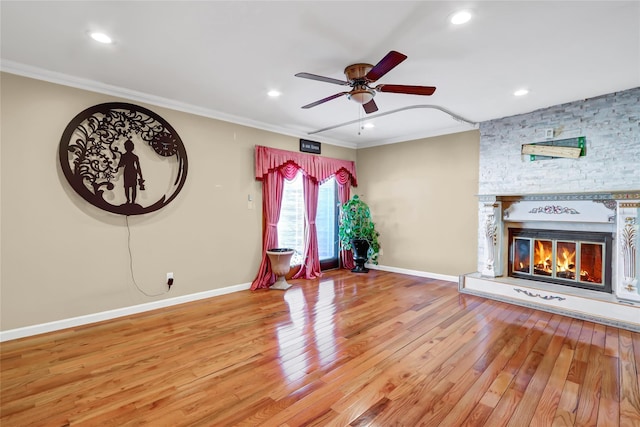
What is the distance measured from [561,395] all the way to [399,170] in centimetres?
432

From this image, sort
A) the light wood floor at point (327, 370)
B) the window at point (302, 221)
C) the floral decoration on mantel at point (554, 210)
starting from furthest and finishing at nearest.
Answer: the window at point (302, 221), the floral decoration on mantel at point (554, 210), the light wood floor at point (327, 370)

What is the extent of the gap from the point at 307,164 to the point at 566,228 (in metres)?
4.00

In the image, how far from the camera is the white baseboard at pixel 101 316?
293 cm

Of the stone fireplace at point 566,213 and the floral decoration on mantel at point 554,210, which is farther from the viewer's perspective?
the floral decoration on mantel at point 554,210

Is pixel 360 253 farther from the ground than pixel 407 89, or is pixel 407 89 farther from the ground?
pixel 407 89

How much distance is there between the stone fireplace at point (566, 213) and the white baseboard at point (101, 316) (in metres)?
3.79

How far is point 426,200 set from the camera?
5.44 meters

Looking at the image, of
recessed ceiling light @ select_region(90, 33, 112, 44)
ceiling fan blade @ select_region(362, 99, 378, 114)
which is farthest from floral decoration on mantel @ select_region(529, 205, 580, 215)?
recessed ceiling light @ select_region(90, 33, 112, 44)

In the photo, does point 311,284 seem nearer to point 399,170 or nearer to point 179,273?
point 179,273

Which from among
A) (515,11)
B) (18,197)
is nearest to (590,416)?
(515,11)

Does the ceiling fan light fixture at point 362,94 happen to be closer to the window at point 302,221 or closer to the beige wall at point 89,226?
the beige wall at point 89,226

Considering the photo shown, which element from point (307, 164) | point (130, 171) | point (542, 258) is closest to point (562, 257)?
point (542, 258)

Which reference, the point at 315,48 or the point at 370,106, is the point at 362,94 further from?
the point at 315,48

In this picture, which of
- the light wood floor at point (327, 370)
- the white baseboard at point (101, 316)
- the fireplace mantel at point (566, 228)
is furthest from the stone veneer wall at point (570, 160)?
the white baseboard at point (101, 316)
